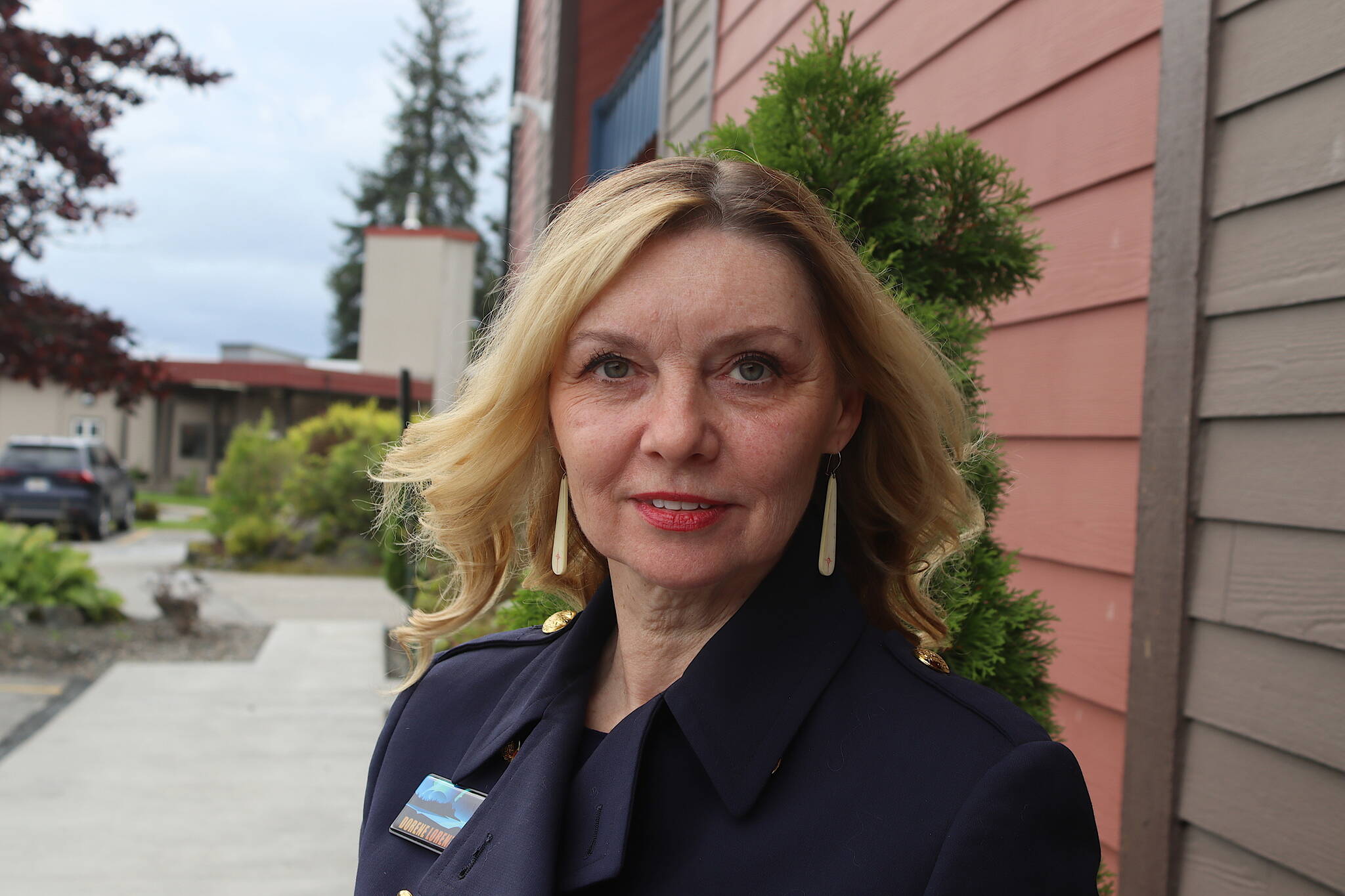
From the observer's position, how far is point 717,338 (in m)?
1.29

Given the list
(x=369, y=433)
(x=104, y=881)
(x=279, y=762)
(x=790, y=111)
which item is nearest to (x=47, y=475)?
(x=369, y=433)

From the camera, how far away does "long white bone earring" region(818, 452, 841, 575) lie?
4.71ft

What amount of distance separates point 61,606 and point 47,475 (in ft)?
29.3

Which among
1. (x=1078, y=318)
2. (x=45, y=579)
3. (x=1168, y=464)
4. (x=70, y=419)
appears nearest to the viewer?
(x=1168, y=464)

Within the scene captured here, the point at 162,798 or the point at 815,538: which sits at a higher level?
the point at 815,538

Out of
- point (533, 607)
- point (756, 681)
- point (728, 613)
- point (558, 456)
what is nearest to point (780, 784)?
point (756, 681)

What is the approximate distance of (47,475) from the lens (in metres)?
16.2

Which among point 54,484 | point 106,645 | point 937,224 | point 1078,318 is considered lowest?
point 106,645

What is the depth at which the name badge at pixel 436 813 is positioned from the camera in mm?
1429

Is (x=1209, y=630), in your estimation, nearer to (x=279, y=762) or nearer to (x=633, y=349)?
(x=633, y=349)

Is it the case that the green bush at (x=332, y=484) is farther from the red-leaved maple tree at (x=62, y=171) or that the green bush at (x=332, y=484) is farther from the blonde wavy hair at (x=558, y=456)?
the blonde wavy hair at (x=558, y=456)

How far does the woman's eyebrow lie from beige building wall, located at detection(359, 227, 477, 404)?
20.5 metres

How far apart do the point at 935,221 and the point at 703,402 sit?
3.24ft

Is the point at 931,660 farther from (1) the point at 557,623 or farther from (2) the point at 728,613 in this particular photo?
(1) the point at 557,623
